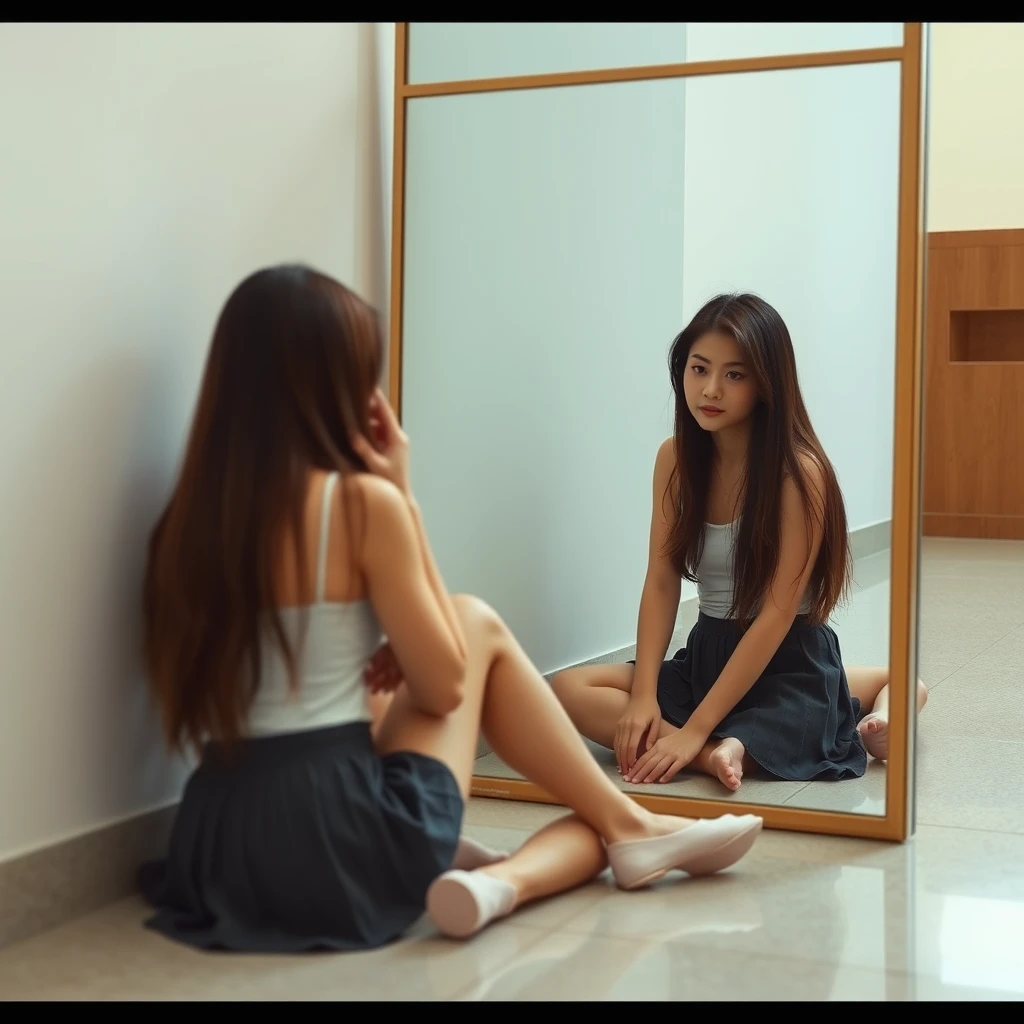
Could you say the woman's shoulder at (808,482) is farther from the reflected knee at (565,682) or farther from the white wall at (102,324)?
the white wall at (102,324)

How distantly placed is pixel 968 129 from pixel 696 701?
Result: 19.4ft

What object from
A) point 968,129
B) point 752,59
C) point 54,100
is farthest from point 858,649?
point 968,129

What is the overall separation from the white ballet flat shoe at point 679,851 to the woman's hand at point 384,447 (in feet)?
1.75

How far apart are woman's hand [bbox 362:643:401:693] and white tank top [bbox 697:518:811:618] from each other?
2.53 ft

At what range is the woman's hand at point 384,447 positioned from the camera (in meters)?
1.73

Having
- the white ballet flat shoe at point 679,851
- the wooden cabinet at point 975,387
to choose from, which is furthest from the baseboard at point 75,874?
the wooden cabinet at point 975,387

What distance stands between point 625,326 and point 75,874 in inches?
45.3

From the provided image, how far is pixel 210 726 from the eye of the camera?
66.5 inches

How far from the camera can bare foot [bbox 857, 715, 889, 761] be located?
7.48 feet

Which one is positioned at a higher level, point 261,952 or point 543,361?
point 543,361

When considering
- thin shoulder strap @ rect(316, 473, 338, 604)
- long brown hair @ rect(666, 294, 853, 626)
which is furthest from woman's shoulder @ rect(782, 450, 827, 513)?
thin shoulder strap @ rect(316, 473, 338, 604)

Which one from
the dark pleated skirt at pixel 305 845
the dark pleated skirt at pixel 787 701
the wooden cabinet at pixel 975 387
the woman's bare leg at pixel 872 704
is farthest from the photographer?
the wooden cabinet at pixel 975 387

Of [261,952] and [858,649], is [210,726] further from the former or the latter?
[858,649]

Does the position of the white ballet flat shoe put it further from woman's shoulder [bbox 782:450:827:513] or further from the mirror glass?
woman's shoulder [bbox 782:450:827:513]
